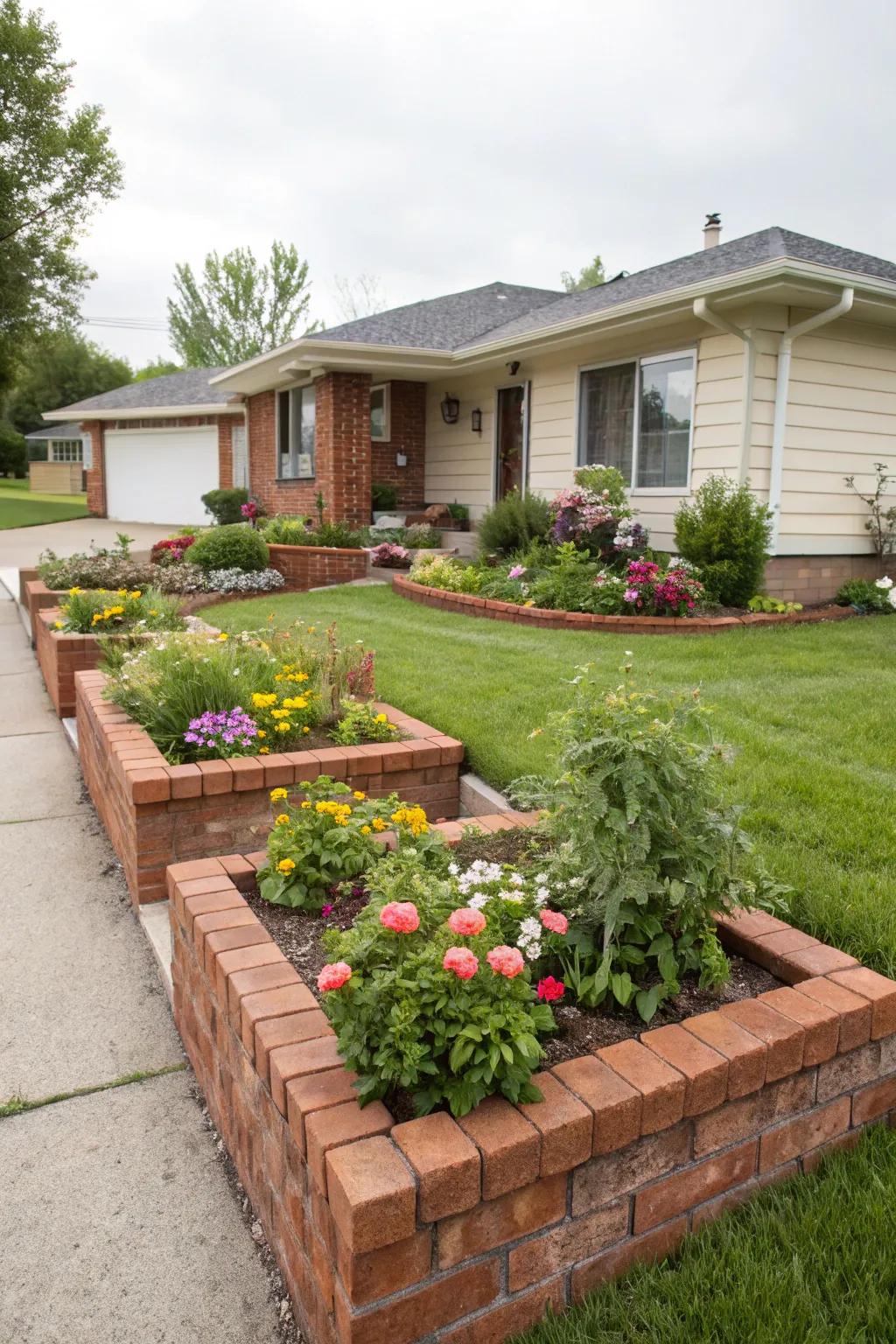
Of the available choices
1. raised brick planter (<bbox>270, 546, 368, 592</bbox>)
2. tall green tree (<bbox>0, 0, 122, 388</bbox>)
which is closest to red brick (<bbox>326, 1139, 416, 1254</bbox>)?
raised brick planter (<bbox>270, 546, 368, 592</bbox>)

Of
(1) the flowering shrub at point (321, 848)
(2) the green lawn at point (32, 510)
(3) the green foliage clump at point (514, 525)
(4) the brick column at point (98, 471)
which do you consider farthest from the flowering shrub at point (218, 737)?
(4) the brick column at point (98, 471)

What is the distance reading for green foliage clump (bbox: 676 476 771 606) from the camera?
26.5 ft

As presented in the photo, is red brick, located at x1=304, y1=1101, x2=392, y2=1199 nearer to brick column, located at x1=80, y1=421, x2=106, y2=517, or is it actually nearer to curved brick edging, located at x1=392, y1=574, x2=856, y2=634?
curved brick edging, located at x1=392, y1=574, x2=856, y2=634

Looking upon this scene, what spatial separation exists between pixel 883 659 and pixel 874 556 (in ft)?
12.5

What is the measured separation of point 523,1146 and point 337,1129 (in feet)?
1.08

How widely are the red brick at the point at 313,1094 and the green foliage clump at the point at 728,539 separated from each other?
7.00 metres

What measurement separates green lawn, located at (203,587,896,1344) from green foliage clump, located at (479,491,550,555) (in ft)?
6.93

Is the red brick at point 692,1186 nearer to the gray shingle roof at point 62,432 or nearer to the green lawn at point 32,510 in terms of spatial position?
the green lawn at point 32,510

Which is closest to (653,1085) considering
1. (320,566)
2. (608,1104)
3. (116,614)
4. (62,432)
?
(608,1104)

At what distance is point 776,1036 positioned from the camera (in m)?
1.90

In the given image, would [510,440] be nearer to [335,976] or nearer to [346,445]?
[346,445]

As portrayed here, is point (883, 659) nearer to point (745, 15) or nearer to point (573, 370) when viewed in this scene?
point (573, 370)

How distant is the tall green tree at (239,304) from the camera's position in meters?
39.1

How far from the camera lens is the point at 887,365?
30.3 feet
